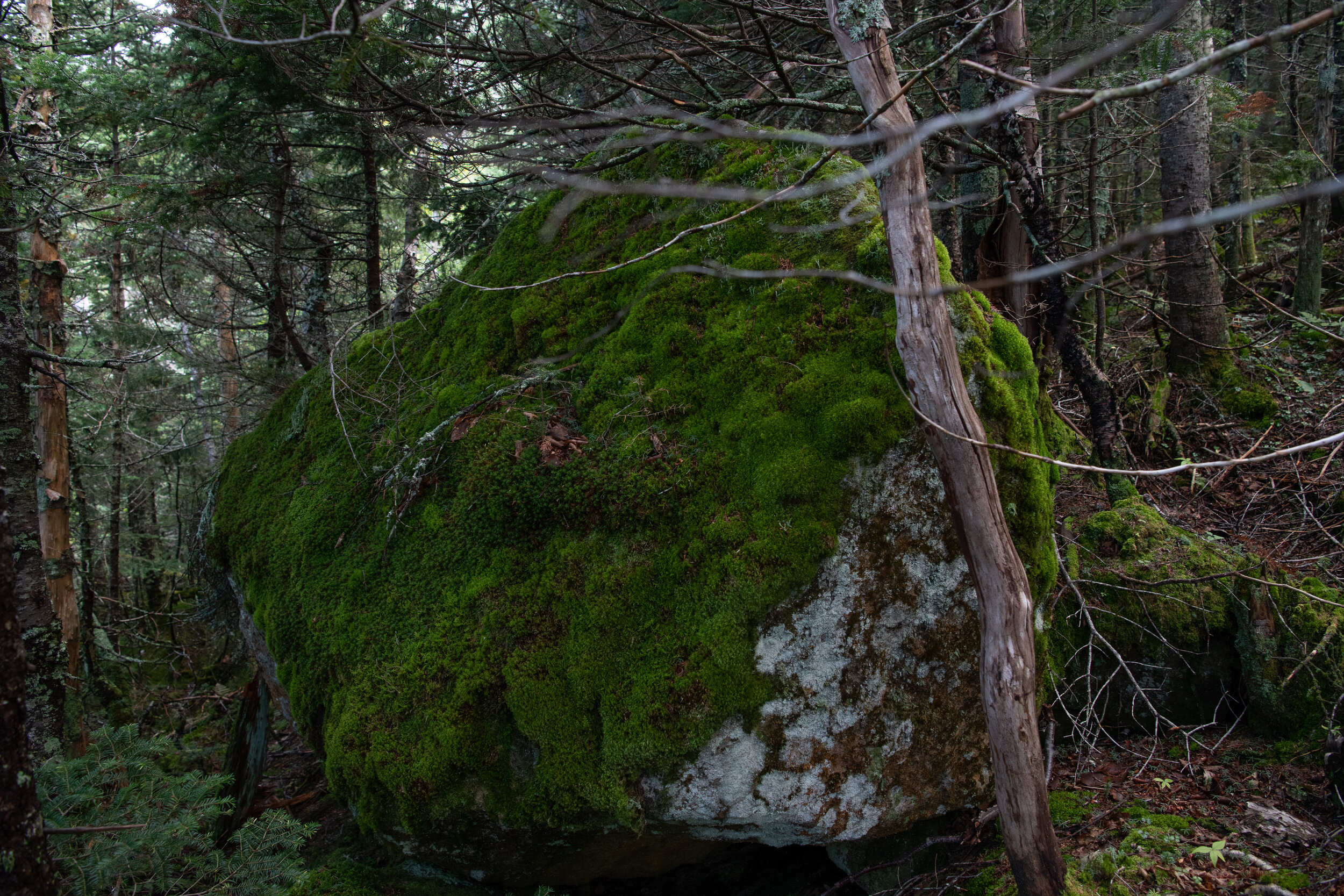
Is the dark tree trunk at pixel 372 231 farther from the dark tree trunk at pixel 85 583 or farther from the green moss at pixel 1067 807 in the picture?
the green moss at pixel 1067 807

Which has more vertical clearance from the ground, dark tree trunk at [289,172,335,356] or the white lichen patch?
dark tree trunk at [289,172,335,356]

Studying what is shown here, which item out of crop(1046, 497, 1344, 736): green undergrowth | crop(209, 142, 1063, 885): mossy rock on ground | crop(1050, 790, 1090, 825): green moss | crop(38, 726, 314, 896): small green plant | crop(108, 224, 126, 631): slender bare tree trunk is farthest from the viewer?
crop(108, 224, 126, 631): slender bare tree trunk

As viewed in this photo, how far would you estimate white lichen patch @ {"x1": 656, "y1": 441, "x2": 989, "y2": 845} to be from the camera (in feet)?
9.80

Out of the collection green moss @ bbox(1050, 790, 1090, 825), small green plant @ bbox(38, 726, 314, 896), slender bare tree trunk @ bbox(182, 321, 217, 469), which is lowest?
green moss @ bbox(1050, 790, 1090, 825)

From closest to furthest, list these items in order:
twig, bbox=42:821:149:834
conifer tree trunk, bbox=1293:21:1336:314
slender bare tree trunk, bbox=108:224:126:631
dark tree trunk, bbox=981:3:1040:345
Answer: twig, bbox=42:821:149:834, dark tree trunk, bbox=981:3:1040:345, conifer tree trunk, bbox=1293:21:1336:314, slender bare tree trunk, bbox=108:224:126:631

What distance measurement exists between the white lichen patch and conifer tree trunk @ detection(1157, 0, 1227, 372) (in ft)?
17.1

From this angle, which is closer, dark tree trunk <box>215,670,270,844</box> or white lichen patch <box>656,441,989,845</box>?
white lichen patch <box>656,441,989,845</box>

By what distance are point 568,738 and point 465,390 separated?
2.32m

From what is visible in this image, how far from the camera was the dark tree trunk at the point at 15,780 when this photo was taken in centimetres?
226

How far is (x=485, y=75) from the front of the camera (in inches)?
191

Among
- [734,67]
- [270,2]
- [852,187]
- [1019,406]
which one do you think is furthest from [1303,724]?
[270,2]

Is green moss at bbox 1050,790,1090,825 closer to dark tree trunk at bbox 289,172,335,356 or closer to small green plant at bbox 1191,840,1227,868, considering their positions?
small green plant at bbox 1191,840,1227,868

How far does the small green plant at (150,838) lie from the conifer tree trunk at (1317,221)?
32.8 ft

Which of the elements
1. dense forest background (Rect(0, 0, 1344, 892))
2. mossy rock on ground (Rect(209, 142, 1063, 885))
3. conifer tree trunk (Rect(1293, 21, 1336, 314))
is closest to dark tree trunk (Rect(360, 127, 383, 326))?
dense forest background (Rect(0, 0, 1344, 892))
